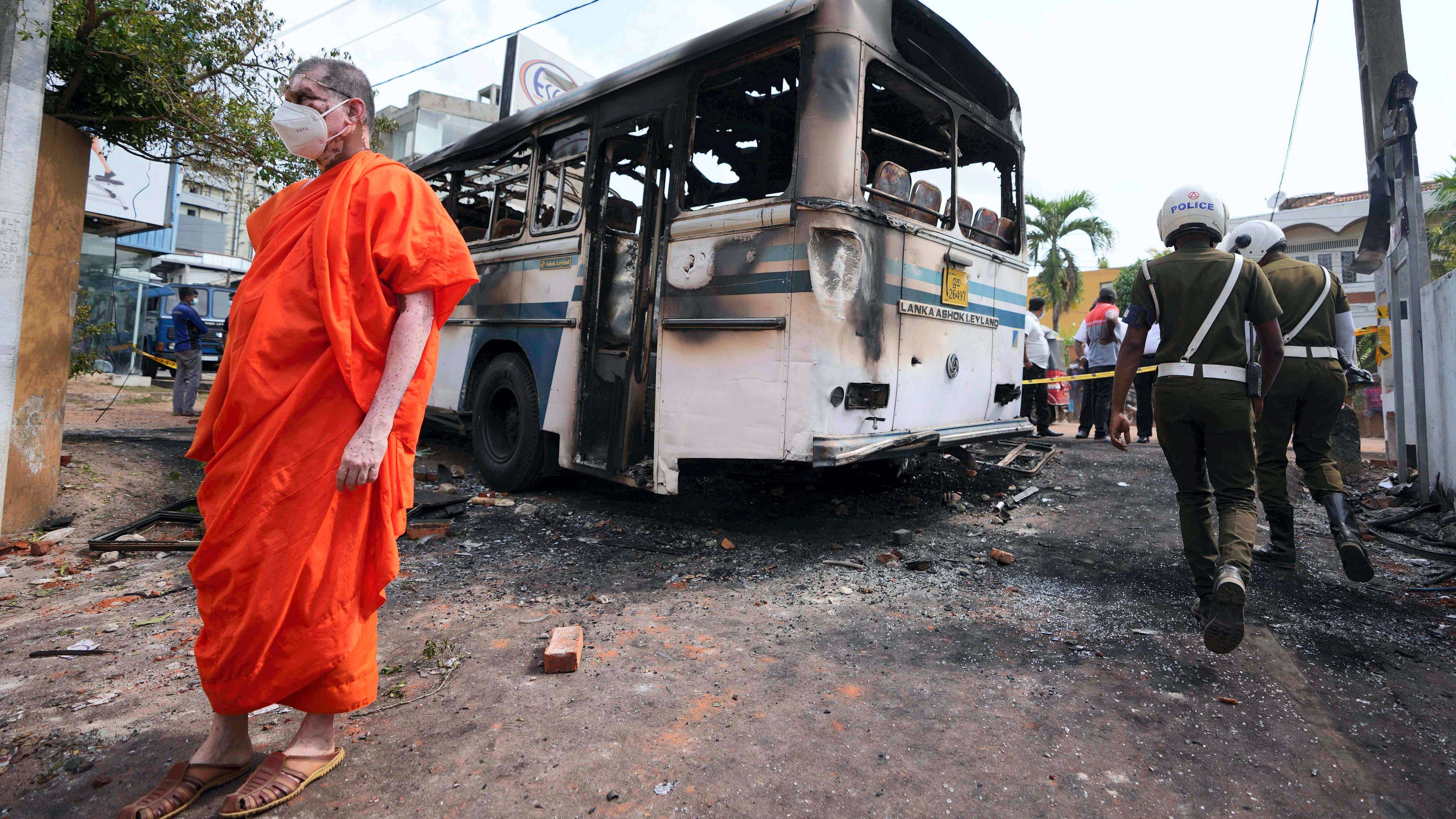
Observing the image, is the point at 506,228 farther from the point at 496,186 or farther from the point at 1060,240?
the point at 1060,240

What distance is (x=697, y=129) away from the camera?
450 centimetres

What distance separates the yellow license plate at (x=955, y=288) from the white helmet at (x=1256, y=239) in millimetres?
1401

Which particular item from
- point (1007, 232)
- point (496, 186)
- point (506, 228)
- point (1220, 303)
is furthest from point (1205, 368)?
point (496, 186)

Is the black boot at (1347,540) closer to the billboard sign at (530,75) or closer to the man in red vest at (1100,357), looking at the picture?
the man in red vest at (1100,357)

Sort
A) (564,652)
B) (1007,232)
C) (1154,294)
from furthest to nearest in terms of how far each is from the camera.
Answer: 1. (1007,232)
2. (1154,294)
3. (564,652)

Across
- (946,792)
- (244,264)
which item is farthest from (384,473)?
(244,264)

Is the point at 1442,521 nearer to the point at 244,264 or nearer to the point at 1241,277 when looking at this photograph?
the point at 1241,277

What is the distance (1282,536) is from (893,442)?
6.99ft

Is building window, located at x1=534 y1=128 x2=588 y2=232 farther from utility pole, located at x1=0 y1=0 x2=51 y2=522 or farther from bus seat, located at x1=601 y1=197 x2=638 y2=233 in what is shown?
utility pole, located at x1=0 y1=0 x2=51 y2=522

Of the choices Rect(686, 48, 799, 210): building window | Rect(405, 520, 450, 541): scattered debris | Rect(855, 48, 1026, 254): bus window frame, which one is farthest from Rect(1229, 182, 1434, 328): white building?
Rect(405, 520, 450, 541): scattered debris

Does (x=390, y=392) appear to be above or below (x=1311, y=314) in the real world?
below

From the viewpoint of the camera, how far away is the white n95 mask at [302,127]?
2090 millimetres

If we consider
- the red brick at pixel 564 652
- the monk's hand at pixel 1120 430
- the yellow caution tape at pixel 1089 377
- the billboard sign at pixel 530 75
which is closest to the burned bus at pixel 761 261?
the monk's hand at pixel 1120 430

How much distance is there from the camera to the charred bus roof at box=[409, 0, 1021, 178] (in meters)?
3.95
